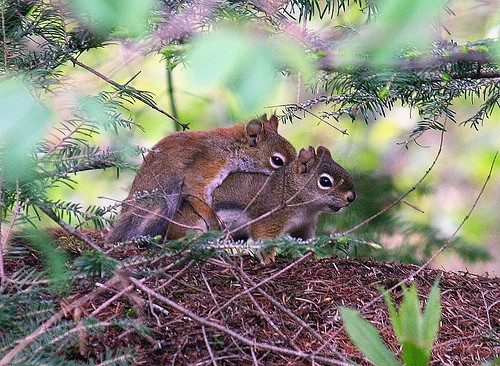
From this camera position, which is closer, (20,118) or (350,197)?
(20,118)

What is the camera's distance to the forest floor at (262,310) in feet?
7.90

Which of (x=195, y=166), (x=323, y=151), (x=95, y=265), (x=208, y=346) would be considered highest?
(x=323, y=151)

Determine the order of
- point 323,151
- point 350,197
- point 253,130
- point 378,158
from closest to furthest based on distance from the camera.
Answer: point 350,197
point 323,151
point 253,130
point 378,158

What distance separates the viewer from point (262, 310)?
2.71 metres

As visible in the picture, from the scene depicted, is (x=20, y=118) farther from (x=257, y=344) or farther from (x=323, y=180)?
(x=323, y=180)

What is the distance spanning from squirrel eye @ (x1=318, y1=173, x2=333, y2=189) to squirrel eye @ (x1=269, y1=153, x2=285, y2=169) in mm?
276

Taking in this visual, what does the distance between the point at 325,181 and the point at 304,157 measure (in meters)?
0.20

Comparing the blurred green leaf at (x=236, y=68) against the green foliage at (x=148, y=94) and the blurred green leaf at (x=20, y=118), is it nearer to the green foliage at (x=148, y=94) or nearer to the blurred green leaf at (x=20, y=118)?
the green foliage at (x=148, y=94)

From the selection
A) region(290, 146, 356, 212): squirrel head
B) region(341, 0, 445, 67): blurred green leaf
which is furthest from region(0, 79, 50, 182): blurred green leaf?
region(290, 146, 356, 212): squirrel head

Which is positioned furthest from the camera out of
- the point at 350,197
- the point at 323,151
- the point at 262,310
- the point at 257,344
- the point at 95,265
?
the point at 323,151

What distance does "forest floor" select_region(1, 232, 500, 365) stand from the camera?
2.41 metres

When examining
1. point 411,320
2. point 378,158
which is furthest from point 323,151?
point 411,320

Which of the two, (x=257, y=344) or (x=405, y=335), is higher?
(x=405, y=335)

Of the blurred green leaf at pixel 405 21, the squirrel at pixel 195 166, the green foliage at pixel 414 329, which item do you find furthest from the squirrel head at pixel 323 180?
the blurred green leaf at pixel 405 21
